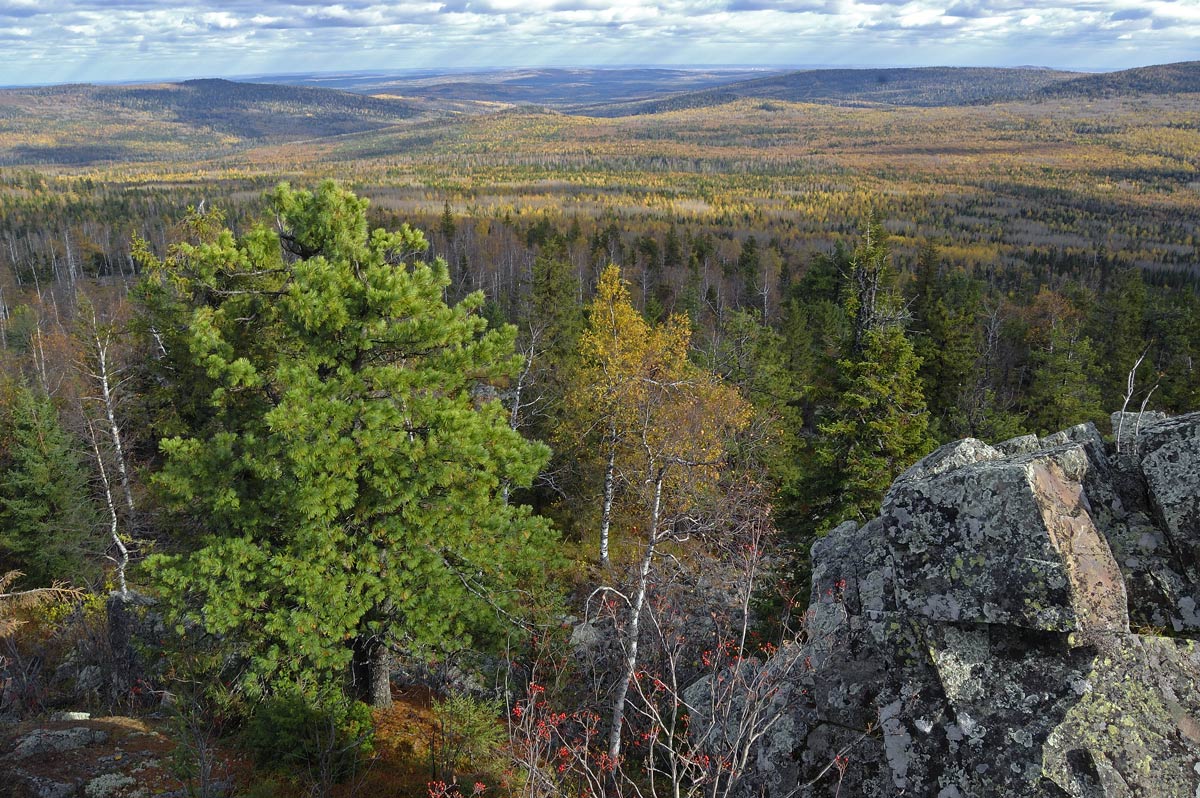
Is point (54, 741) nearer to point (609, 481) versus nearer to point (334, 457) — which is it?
point (334, 457)

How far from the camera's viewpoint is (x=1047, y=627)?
4.70m

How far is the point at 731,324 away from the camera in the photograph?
32188 mm

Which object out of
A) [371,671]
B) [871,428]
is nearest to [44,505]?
[371,671]

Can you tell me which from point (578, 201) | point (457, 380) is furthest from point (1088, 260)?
point (457, 380)

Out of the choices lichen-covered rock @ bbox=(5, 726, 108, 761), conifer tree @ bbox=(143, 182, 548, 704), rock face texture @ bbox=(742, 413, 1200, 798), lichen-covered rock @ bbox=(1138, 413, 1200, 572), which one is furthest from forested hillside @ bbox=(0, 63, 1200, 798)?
lichen-covered rock @ bbox=(5, 726, 108, 761)

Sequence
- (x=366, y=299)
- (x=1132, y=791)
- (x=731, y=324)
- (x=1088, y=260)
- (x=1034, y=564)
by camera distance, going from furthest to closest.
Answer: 1. (x=1088, y=260)
2. (x=731, y=324)
3. (x=366, y=299)
4. (x=1034, y=564)
5. (x=1132, y=791)

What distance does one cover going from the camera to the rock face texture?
4.44 metres

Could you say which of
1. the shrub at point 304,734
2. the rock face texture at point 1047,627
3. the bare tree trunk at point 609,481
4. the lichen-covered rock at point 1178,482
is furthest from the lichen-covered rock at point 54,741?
the lichen-covered rock at point 1178,482

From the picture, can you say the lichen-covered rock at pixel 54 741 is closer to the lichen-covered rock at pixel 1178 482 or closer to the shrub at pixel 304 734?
the shrub at pixel 304 734

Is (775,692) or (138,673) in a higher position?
(775,692)

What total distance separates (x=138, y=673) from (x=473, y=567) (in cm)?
990

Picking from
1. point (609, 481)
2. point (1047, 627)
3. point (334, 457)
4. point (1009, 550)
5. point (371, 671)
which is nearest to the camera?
point (1047, 627)

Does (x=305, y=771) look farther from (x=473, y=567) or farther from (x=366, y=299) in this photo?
(x=366, y=299)

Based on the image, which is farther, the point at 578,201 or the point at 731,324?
the point at 578,201
